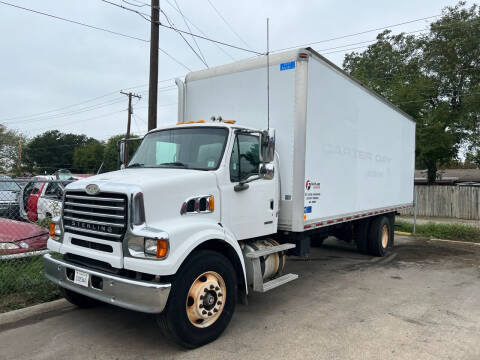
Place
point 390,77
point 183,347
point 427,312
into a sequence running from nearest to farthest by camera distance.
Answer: point 183,347, point 427,312, point 390,77

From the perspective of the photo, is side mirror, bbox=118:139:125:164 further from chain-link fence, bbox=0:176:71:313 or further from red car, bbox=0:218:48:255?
red car, bbox=0:218:48:255

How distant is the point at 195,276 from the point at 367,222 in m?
6.17

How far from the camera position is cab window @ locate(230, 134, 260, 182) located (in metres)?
4.54

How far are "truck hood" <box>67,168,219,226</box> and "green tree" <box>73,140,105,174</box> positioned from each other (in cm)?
7720

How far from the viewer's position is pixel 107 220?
3.75 m

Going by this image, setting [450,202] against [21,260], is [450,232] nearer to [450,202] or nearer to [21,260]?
[450,202]

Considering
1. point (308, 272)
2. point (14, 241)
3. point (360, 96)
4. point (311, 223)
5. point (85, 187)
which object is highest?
point (360, 96)

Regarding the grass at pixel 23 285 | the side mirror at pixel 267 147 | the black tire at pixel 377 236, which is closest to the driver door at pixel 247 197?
the side mirror at pixel 267 147

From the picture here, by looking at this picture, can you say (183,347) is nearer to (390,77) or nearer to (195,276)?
(195,276)

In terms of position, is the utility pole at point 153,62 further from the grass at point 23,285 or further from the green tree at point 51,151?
the green tree at point 51,151

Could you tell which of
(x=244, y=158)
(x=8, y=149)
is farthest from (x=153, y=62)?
(x=8, y=149)

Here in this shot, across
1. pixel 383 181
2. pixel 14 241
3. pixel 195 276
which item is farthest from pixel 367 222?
pixel 14 241

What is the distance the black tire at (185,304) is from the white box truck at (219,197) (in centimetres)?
1

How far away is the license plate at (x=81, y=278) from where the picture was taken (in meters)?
3.74
